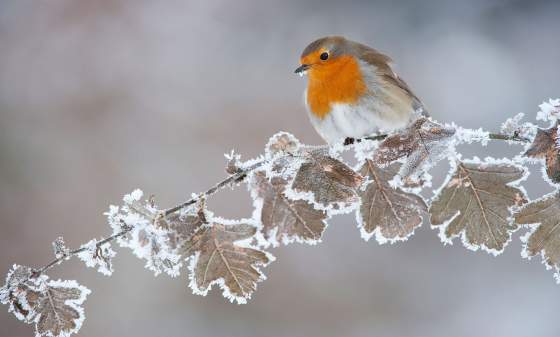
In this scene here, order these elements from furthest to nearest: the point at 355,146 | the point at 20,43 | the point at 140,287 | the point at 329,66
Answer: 1. the point at 20,43
2. the point at 140,287
3. the point at 329,66
4. the point at 355,146

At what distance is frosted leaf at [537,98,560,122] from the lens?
2.44ft

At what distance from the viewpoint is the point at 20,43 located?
23.7 ft

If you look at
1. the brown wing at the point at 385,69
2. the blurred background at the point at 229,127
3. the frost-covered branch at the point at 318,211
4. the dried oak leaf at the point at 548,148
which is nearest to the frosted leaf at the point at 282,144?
the frost-covered branch at the point at 318,211

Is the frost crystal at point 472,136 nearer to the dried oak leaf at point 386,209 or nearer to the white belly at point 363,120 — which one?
the dried oak leaf at point 386,209

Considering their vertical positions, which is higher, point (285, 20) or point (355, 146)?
point (285, 20)

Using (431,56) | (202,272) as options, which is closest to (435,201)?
(202,272)

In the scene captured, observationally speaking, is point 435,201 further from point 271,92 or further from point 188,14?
point 188,14

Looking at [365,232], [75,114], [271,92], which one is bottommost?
[365,232]

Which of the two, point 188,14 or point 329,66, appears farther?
point 188,14

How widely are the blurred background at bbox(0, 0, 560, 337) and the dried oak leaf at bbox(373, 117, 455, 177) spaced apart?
4090 mm

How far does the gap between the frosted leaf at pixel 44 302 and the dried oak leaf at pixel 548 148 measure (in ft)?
2.31

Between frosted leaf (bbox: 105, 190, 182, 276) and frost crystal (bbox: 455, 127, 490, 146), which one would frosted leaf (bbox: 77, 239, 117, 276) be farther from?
frost crystal (bbox: 455, 127, 490, 146)

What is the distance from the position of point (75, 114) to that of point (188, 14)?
78.7 inches

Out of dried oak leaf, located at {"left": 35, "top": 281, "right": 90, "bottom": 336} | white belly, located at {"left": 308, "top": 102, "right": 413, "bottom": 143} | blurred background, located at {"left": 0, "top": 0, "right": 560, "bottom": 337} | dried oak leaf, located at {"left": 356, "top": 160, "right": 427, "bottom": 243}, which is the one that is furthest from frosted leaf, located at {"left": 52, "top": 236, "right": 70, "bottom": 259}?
blurred background, located at {"left": 0, "top": 0, "right": 560, "bottom": 337}
